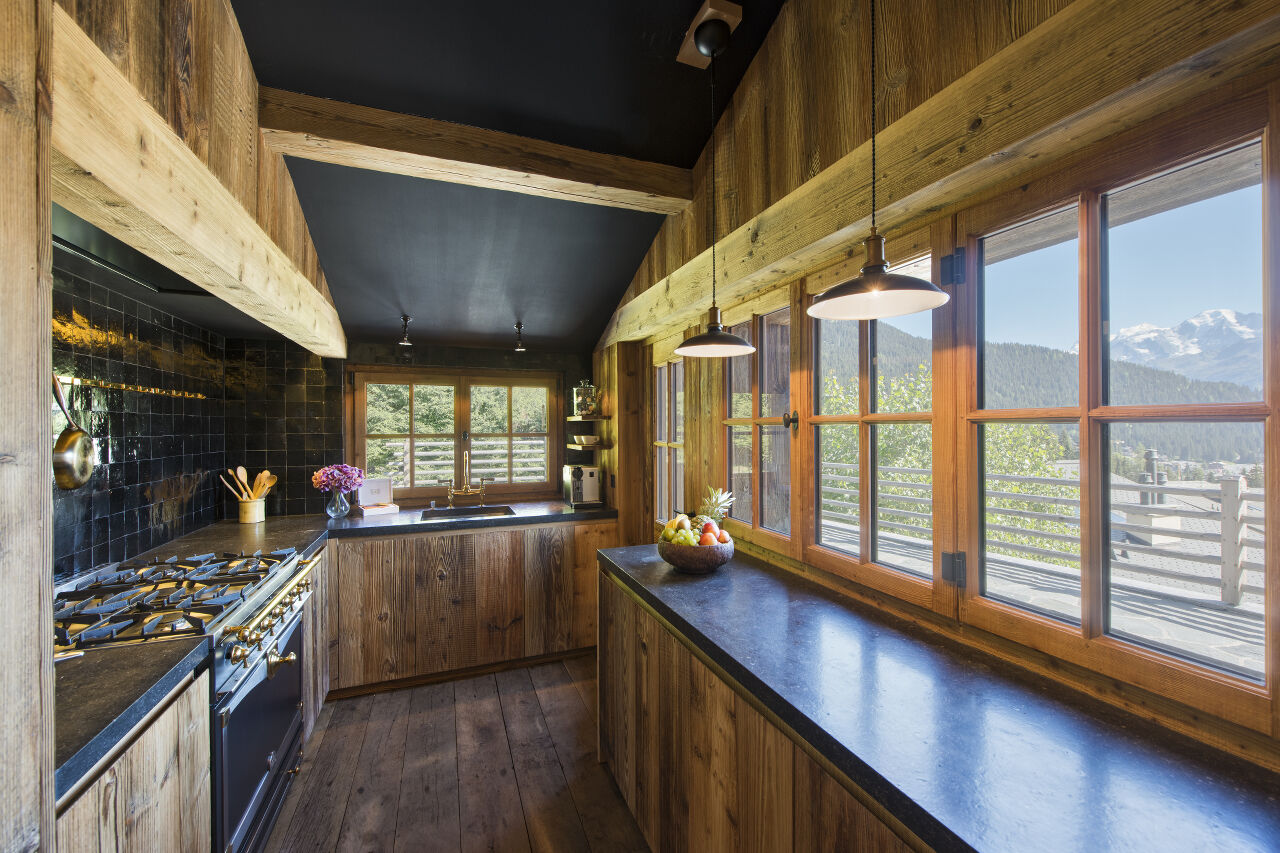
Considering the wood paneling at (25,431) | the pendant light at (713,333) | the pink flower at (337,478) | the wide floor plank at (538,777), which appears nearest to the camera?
the wood paneling at (25,431)

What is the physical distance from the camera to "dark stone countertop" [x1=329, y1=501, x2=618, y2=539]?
2900 mm

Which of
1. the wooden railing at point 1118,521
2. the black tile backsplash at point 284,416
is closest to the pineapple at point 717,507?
the wooden railing at point 1118,521

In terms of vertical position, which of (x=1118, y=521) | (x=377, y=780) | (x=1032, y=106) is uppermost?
(x=1032, y=106)

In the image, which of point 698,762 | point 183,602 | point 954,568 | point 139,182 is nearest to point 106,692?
point 183,602

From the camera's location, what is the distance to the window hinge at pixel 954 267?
1.32m

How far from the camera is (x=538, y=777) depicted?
2.20 m

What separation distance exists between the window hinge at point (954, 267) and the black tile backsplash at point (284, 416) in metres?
3.41

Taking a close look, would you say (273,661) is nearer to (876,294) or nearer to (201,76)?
(201,76)

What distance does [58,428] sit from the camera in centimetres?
167

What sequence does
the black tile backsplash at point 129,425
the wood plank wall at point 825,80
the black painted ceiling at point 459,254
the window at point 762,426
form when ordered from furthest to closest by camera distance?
the black painted ceiling at point 459,254 < the window at point 762,426 < the black tile backsplash at point 129,425 < the wood plank wall at point 825,80

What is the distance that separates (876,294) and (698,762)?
1.31m

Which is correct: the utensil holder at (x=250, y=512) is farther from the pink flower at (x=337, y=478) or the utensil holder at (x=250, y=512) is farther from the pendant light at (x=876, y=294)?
the pendant light at (x=876, y=294)

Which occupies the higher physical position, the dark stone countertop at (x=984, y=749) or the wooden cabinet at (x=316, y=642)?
the dark stone countertop at (x=984, y=749)

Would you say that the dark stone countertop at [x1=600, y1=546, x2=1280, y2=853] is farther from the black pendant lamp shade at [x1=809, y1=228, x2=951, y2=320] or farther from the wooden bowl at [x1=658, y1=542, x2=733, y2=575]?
the black pendant lamp shade at [x1=809, y1=228, x2=951, y2=320]
